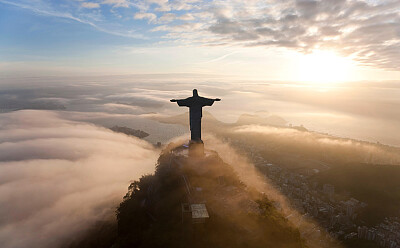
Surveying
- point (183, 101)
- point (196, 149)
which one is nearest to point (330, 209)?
point (196, 149)

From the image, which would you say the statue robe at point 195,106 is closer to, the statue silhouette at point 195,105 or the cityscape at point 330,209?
the statue silhouette at point 195,105

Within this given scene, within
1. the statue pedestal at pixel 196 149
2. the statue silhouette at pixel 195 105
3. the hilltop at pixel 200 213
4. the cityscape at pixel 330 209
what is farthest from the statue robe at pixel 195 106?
the cityscape at pixel 330 209

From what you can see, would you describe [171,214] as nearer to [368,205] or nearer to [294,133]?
[368,205]

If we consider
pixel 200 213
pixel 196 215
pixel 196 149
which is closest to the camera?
pixel 196 215

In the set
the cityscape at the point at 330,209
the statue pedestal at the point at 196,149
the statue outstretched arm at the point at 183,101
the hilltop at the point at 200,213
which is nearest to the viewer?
the hilltop at the point at 200,213

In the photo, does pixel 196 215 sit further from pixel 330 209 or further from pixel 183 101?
pixel 330 209

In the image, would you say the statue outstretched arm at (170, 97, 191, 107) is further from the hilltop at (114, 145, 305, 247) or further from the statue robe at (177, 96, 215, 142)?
the hilltop at (114, 145, 305, 247)

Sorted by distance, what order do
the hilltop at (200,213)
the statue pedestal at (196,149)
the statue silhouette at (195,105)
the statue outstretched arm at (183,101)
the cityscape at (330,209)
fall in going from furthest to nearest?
1. the cityscape at (330,209)
2. the statue pedestal at (196,149)
3. the statue silhouette at (195,105)
4. the statue outstretched arm at (183,101)
5. the hilltop at (200,213)

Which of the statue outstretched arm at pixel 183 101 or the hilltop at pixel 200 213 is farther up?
the statue outstretched arm at pixel 183 101

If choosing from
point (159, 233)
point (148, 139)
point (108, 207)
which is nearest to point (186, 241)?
point (159, 233)

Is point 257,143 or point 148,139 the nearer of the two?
point 148,139

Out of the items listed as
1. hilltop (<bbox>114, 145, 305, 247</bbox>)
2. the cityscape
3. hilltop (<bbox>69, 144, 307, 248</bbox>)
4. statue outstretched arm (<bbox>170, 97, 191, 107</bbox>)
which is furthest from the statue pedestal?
the cityscape
